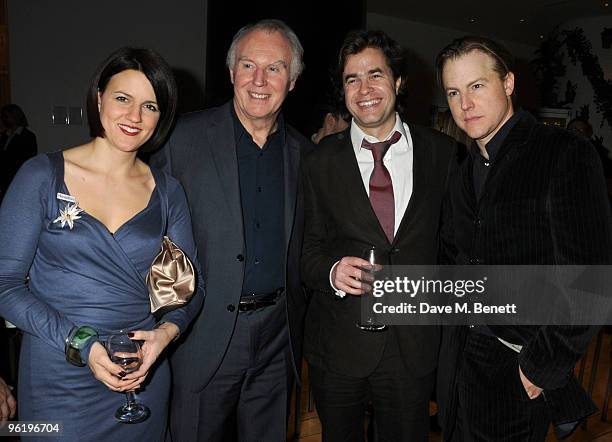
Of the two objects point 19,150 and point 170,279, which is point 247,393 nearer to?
point 170,279

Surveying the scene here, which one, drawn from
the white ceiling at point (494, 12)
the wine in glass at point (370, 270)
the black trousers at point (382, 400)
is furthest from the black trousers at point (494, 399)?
the white ceiling at point (494, 12)

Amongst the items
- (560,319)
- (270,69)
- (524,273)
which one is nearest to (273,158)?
(270,69)

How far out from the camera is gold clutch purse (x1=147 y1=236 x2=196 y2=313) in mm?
1798

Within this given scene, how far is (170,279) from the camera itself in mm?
1800

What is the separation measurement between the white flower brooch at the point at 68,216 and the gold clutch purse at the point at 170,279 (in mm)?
295

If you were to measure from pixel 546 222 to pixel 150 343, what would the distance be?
134 centimetres

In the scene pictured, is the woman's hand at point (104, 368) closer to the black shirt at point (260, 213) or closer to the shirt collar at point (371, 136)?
the black shirt at point (260, 213)

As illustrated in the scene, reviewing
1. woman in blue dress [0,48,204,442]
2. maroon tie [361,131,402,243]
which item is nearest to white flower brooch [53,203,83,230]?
woman in blue dress [0,48,204,442]

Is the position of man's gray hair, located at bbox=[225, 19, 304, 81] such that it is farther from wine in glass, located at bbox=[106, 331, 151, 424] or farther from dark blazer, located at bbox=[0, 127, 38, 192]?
dark blazer, located at bbox=[0, 127, 38, 192]

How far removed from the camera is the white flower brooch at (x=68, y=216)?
1664mm

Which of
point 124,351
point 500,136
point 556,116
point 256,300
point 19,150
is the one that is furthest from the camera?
point 556,116

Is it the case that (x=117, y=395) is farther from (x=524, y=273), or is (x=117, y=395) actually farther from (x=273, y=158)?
(x=524, y=273)

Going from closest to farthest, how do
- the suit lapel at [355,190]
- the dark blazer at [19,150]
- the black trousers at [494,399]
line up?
the black trousers at [494,399]
the suit lapel at [355,190]
the dark blazer at [19,150]

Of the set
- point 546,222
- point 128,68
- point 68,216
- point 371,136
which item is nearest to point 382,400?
point 546,222
